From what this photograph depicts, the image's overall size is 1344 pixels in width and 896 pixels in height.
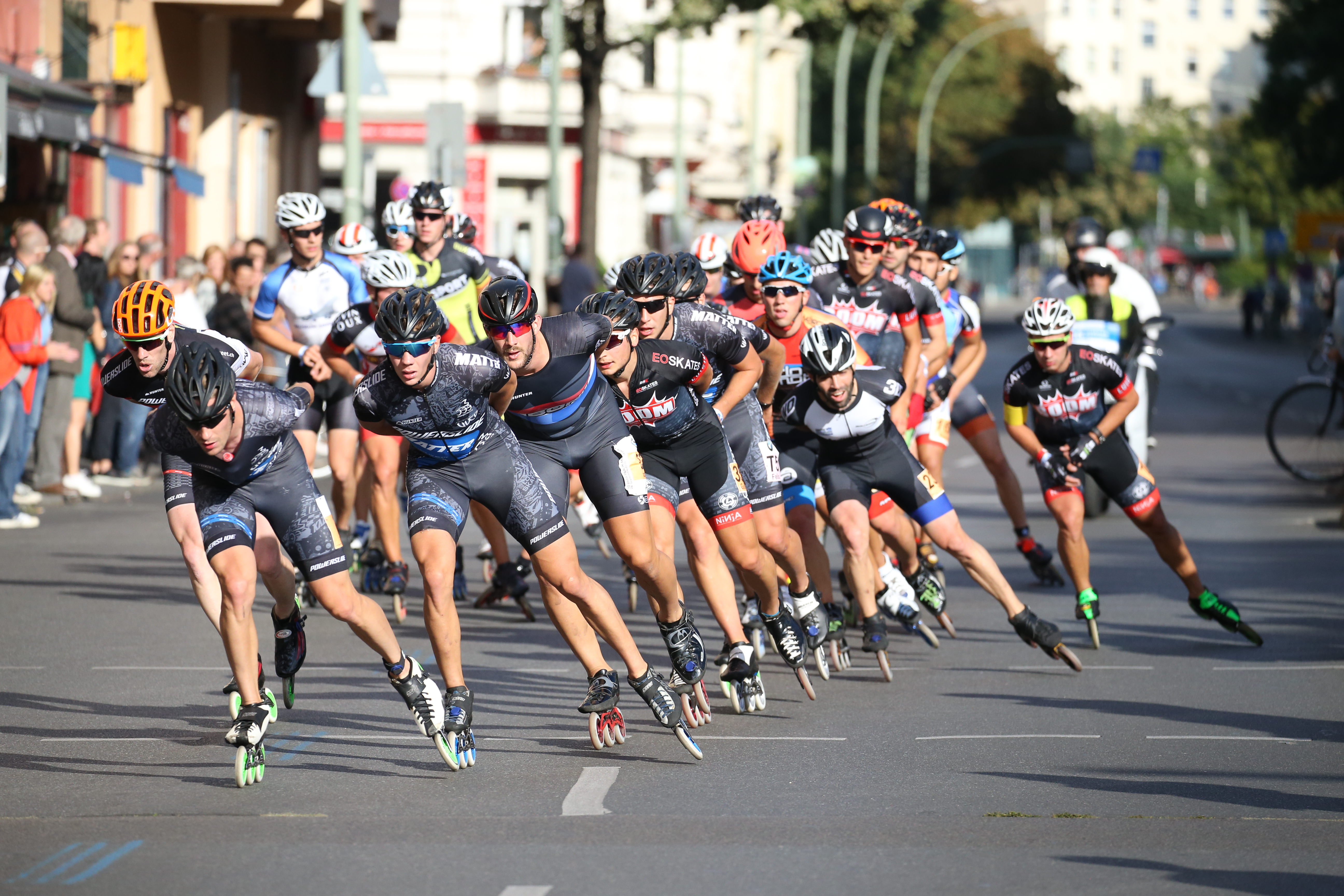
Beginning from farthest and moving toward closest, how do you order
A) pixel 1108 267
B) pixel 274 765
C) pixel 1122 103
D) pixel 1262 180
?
pixel 1122 103 → pixel 1262 180 → pixel 1108 267 → pixel 274 765

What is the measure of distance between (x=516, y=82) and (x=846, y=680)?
35.9 m

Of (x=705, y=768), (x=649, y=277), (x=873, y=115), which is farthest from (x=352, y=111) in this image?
(x=873, y=115)

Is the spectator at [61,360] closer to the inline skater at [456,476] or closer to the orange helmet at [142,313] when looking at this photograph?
the orange helmet at [142,313]

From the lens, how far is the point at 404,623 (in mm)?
11438

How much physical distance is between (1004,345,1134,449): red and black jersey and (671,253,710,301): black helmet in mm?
2507

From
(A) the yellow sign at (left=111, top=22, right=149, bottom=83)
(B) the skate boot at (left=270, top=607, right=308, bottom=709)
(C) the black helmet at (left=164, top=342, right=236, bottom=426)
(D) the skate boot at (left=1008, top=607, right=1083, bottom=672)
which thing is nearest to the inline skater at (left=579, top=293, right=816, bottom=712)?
(D) the skate boot at (left=1008, top=607, right=1083, bottom=672)

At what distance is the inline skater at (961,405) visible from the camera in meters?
12.8

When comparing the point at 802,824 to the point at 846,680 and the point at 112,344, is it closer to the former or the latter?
the point at 846,680

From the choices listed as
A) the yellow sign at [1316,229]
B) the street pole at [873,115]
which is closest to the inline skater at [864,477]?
the yellow sign at [1316,229]

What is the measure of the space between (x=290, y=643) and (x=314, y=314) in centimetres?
440

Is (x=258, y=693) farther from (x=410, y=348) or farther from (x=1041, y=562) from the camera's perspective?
(x=1041, y=562)

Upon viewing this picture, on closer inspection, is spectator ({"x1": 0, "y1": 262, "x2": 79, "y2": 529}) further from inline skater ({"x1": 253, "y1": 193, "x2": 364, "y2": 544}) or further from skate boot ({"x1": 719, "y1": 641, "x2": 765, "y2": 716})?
skate boot ({"x1": 719, "y1": 641, "x2": 765, "y2": 716})

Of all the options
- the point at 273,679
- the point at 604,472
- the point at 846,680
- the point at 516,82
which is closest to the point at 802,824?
the point at 604,472

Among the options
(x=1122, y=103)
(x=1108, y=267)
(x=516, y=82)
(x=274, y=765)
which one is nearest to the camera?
(x=274, y=765)
